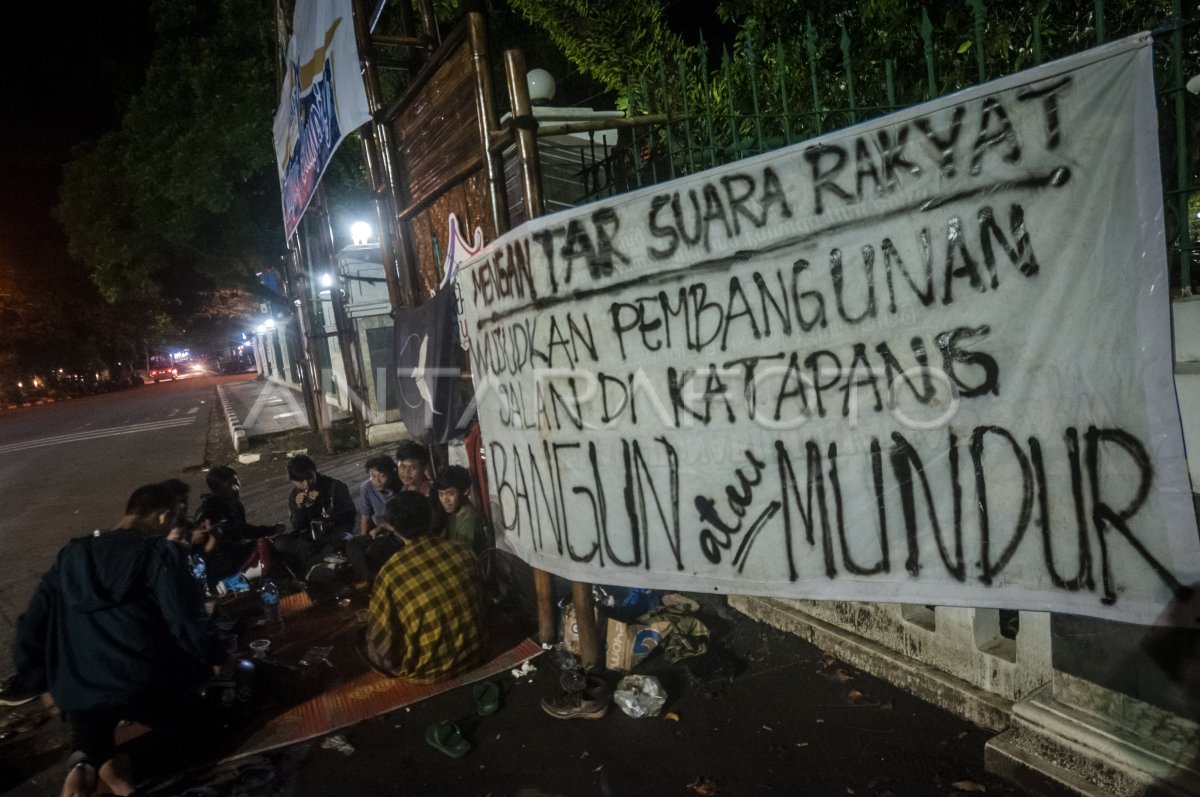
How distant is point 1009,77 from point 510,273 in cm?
222

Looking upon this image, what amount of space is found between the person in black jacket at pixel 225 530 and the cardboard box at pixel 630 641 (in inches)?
139

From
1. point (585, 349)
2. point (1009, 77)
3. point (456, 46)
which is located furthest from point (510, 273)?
point (1009, 77)

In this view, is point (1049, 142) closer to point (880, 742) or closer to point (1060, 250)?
point (1060, 250)

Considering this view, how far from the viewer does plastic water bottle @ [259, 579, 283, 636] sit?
522cm

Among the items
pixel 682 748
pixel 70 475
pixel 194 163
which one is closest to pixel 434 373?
pixel 682 748

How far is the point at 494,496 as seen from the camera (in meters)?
3.98

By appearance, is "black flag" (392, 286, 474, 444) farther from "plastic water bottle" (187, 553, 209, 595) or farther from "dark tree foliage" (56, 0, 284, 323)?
"dark tree foliage" (56, 0, 284, 323)

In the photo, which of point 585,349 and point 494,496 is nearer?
point 585,349

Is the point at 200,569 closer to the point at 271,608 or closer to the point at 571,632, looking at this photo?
the point at 271,608

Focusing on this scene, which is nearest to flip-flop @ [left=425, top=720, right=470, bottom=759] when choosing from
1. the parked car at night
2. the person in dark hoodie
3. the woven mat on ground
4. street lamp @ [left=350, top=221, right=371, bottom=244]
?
the woven mat on ground

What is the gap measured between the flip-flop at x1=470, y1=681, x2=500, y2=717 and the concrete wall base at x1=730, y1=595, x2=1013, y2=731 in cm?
154

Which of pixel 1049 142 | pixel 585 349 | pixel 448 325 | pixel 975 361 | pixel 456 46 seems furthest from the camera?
pixel 448 325

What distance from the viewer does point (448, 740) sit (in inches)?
139

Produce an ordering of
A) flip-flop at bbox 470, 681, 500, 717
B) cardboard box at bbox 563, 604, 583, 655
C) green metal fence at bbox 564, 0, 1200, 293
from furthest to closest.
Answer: cardboard box at bbox 563, 604, 583, 655 → flip-flop at bbox 470, 681, 500, 717 → green metal fence at bbox 564, 0, 1200, 293
